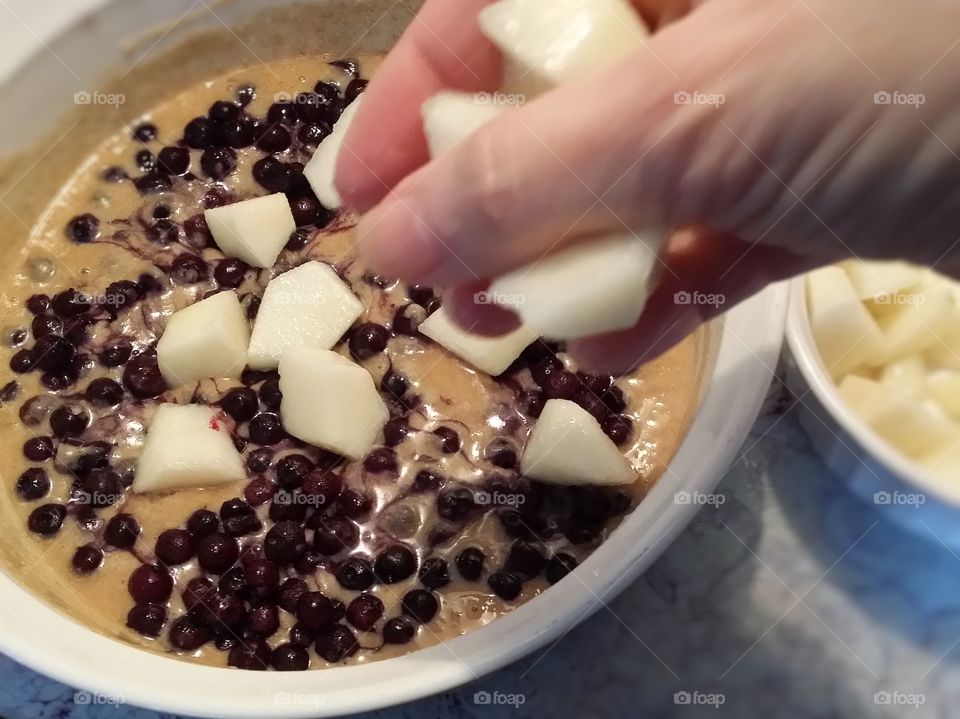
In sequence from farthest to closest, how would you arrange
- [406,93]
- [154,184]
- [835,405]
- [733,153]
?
[154,184] < [835,405] < [406,93] < [733,153]

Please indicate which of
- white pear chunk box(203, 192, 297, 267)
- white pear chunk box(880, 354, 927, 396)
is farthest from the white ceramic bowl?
white pear chunk box(203, 192, 297, 267)

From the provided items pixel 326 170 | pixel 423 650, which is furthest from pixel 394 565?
pixel 326 170

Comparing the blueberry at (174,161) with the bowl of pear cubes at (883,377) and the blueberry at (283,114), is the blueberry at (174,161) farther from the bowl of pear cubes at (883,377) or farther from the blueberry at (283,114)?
the bowl of pear cubes at (883,377)

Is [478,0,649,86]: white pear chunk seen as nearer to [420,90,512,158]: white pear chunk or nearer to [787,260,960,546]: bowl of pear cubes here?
[420,90,512,158]: white pear chunk

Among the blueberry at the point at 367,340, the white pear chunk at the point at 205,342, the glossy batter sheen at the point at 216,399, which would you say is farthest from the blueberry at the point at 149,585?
the blueberry at the point at 367,340

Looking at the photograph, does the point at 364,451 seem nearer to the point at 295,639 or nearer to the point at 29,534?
the point at 295,639

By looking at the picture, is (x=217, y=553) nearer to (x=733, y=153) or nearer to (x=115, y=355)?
(x=115, y=355)
